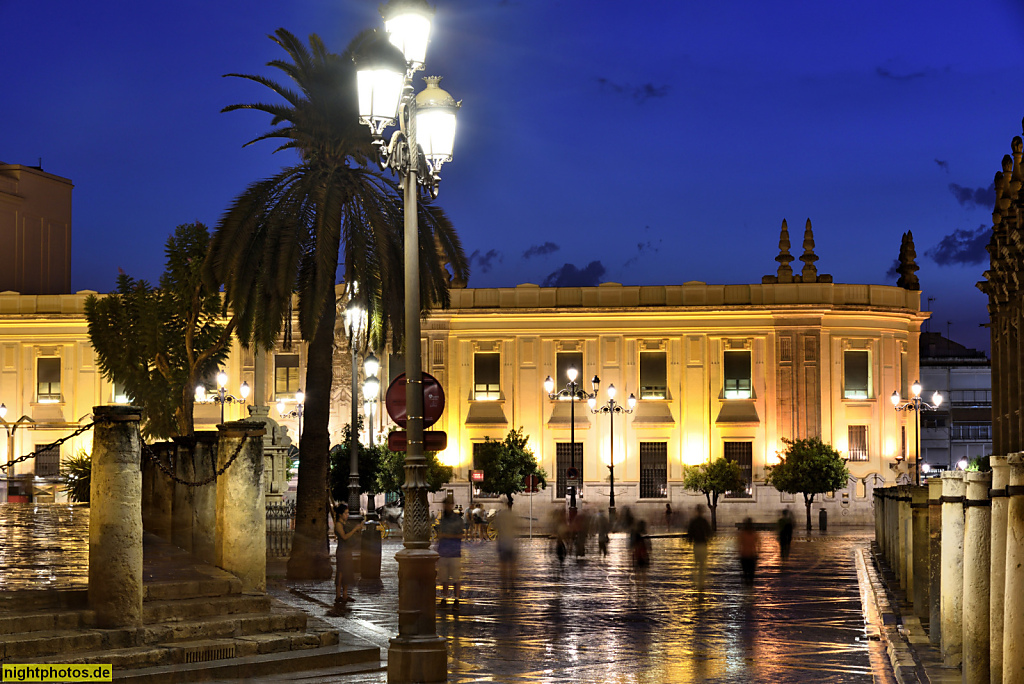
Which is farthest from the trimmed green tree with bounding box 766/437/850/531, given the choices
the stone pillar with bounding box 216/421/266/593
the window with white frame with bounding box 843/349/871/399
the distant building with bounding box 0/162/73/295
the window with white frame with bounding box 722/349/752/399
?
the stone pillar with bounding box 216/421/266/593

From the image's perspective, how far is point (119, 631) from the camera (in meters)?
12.0

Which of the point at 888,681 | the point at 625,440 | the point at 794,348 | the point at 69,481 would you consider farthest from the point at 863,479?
the point at 888,681

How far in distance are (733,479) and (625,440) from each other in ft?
19.6

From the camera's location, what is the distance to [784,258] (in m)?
60.7

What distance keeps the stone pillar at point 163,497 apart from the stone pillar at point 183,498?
181 millimetres

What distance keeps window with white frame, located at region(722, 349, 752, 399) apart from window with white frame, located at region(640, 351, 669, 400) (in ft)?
9.41

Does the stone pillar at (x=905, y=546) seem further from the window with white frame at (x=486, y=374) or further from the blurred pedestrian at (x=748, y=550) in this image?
the window with white frame at (x=486, y=374)

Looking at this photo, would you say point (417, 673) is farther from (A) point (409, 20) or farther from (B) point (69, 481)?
(B) point (69, 481)

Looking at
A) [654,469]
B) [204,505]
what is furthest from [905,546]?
[654,469]

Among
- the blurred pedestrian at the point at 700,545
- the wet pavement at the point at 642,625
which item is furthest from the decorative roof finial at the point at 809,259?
the blurred pedestrian at the point at 700,545

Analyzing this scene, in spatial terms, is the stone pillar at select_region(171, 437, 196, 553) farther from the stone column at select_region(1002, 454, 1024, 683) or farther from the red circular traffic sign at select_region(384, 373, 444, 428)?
the stone column at select_region(1002, 454, 1024, 683)

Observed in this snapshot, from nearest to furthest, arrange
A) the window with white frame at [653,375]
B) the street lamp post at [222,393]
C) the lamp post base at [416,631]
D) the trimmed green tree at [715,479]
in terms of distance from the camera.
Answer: the lamp post base at [416,631] → the street lamp post at [222,393] → the trimmed green tree at [715,479] → the window with white frame at [653,375]

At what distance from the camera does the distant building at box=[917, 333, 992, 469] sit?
84500 mm

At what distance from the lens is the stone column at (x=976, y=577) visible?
9508 millimetres
